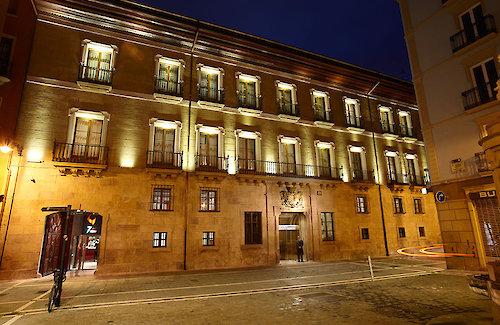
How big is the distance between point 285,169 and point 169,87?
983cm

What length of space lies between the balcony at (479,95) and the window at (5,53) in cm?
2414

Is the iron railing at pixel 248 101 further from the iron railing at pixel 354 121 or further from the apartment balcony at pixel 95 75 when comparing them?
the iron railing at pixel 354 121

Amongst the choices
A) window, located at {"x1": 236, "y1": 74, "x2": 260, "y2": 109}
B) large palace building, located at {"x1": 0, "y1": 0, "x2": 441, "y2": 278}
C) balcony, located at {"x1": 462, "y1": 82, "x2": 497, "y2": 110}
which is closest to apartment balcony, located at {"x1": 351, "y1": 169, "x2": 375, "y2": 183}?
large palace building, located at {"x1": 0, "y1": 0, "x2": 441, "y2": 278}

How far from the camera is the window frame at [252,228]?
18594mm

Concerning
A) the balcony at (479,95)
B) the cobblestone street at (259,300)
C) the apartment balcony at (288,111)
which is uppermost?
the apartment balcony at (288,111)

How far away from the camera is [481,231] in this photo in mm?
14406

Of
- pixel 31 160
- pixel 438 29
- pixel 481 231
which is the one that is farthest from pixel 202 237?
pixel 438 29

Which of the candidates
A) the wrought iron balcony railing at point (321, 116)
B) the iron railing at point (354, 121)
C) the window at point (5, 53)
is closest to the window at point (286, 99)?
the wrought iron balcony railing at point (321, 116)

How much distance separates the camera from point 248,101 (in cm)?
2089

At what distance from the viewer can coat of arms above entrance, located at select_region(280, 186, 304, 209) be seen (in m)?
20.0

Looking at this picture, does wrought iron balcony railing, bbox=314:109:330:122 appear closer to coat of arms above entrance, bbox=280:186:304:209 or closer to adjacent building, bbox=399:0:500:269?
coat of arms above entrance, bbox=280:186:304:209

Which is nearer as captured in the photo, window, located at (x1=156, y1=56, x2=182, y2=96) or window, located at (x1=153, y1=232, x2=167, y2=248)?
window, located at (x1=153, y1=232, x2=167, y2=248)

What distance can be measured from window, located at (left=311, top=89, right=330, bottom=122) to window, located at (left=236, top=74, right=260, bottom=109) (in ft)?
17.2

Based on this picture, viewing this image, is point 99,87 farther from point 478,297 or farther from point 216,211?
point 478,297
